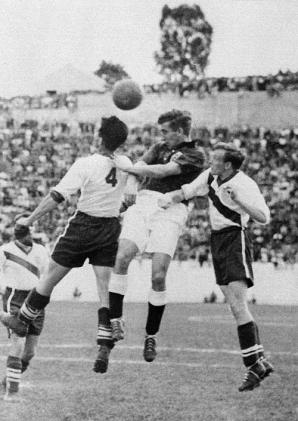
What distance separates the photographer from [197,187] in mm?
6727

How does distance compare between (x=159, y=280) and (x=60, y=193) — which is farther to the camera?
(x=159, y=280)

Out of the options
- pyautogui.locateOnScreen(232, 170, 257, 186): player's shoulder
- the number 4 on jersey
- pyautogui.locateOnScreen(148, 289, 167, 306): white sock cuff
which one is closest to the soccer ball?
the number 4 on jersey

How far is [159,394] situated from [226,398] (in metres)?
0.75

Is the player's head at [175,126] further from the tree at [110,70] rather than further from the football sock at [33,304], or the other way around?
the tree at [110,70]

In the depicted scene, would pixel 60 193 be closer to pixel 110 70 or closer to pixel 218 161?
pixel 218 161

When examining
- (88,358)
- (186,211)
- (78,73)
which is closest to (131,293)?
(88,358)

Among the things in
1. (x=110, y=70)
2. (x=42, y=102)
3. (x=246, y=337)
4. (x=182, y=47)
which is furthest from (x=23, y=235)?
(x=110, y=70)

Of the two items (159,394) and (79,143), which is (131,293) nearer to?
(79,143)

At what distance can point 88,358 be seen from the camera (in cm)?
1174

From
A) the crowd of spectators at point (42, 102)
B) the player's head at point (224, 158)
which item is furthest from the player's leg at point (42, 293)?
the crowd of spectators at point (42, 102)

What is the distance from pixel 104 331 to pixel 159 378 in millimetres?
3714

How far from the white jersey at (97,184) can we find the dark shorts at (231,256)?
0.89 metres

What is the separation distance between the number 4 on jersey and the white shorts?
33 centimetres

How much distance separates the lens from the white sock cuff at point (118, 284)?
6.81 metres
